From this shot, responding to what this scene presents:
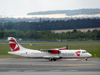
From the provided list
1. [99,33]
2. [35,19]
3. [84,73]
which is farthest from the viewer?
[99,33]

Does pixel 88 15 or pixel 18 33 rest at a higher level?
pixel 88 15

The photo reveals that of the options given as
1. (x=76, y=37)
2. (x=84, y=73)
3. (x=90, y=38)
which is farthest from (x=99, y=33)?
(x=84, y=73)

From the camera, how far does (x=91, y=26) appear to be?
6644cm

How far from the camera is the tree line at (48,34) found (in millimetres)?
58656

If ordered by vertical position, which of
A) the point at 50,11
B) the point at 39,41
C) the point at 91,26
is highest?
the point at 50,11

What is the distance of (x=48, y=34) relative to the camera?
6253 centimetres

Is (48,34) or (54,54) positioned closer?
(54,54)

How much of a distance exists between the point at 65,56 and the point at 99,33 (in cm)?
3550

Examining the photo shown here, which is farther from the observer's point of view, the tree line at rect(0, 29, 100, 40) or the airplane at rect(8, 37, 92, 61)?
the tree line at rect(0, 29, 100, 40)

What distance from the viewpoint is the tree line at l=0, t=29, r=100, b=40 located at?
58.7 m

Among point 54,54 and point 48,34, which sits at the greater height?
point 48,34

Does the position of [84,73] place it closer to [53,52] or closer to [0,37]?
[53,52]

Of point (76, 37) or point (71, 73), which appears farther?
point (76, 37)

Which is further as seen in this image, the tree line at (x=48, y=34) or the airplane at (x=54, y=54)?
the tree line at (x=48, y=34)
